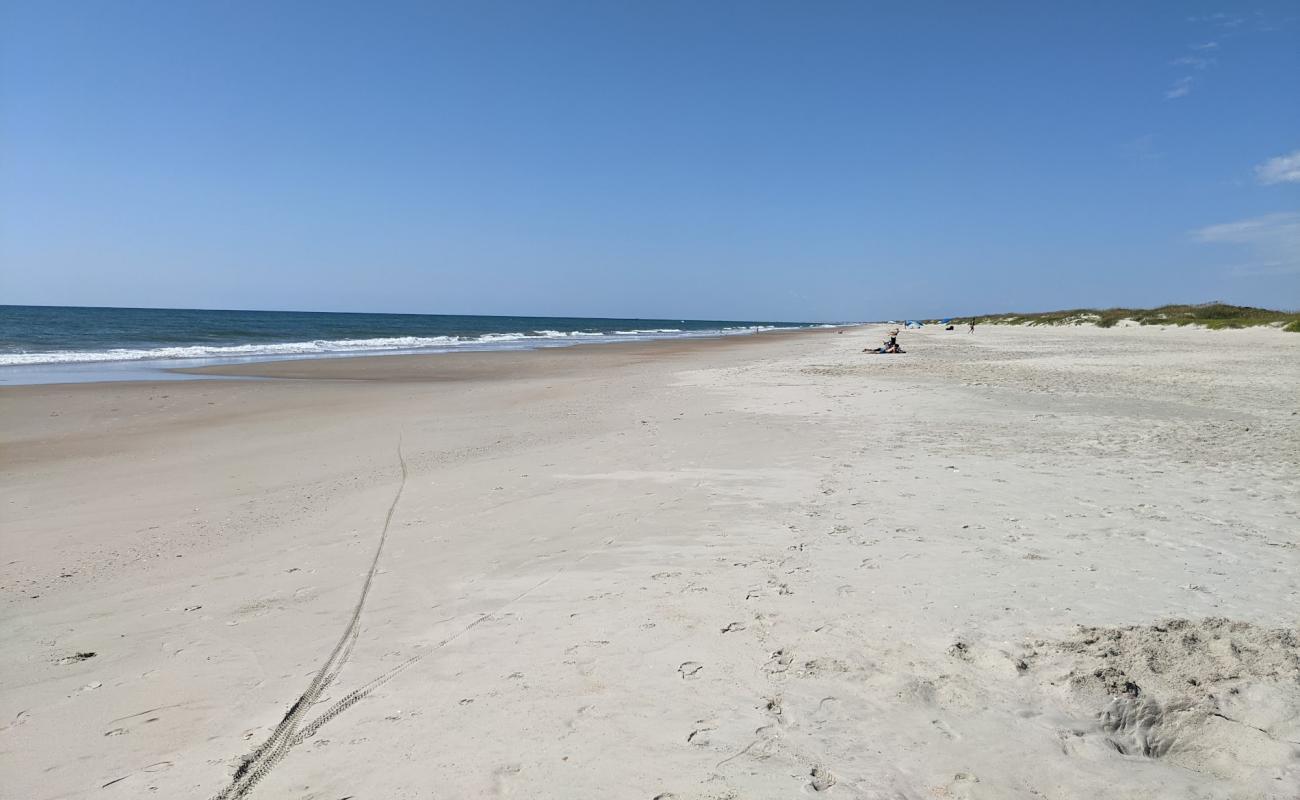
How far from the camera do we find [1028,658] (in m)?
3.21

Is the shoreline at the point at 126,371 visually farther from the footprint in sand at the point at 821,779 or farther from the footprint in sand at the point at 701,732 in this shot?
the footprint in sand at the point at 821,779

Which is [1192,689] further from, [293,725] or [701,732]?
[293,725]

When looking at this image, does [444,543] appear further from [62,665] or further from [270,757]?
[270,757]

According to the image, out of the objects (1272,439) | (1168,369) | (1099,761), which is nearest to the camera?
(1099,761)

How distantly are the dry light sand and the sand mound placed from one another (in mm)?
14

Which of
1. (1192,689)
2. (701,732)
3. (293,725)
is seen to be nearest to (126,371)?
(293,725)

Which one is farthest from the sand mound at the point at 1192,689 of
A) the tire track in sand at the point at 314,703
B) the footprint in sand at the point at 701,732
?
the tire track in sand at the point at 314,703

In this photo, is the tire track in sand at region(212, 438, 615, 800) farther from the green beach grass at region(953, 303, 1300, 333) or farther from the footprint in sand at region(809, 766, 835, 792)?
the green beach grass at region(953, 303, 1300, 333)

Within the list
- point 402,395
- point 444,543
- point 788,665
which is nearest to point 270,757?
point 788,665

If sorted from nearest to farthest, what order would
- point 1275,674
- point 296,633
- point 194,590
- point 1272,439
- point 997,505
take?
point 1275,674 < point 296,633 < point 194,590 < point 997,505 < point 1272,439

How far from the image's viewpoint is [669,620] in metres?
3.71

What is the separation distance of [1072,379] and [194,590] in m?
16.3

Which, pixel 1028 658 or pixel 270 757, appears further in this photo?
pixel 1028 658

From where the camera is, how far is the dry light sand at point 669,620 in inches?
102
